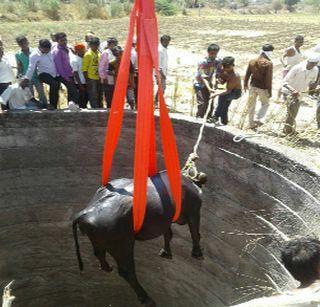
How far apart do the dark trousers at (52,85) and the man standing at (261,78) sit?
2963 mm

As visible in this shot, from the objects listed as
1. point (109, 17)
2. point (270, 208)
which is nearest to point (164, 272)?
point (270, 208)

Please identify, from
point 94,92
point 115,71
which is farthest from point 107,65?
point 94,92

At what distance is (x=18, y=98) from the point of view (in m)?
6.63

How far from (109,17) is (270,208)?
31.0 meters

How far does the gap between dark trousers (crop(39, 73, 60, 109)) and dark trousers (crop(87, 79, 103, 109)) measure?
0.50 metres

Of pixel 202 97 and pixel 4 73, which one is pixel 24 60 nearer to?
pixel 4 73

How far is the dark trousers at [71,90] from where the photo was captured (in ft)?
23.1

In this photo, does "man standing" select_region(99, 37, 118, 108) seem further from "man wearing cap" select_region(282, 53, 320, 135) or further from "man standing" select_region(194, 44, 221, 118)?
"man wearing cap" select_region(282, 53, 320, 135)

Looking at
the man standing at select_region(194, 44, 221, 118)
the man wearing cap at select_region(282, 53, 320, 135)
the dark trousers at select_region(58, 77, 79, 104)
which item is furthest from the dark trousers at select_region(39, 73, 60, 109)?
the man wearing cap at select_region(282, 53, 320, 135)

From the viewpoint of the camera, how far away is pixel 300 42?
888cm

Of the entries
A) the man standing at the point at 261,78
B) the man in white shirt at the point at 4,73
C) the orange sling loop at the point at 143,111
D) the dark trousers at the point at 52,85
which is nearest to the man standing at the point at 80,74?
the dark trousers at the point at 52,85

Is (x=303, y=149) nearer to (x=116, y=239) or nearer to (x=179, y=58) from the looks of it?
(x=116, y=239)

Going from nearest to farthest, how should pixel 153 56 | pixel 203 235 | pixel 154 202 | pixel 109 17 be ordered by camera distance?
1. pixel 153 56
2. pixel 154 202
3. pixel 203 235
4. pixel 109 17

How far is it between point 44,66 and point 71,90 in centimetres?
59
